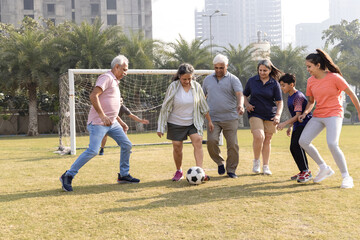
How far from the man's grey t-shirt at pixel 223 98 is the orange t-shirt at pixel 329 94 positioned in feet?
4.49

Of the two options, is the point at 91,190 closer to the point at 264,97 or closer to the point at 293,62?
the point at 264,97

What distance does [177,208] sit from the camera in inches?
201

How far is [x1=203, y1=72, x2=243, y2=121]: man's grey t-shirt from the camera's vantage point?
286 inches

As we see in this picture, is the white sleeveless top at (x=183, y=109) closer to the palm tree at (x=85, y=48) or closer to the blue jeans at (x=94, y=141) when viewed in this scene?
the blue jeans at (x=94, y=141)

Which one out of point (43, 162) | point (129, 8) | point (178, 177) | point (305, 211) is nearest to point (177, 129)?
point (178, 177)

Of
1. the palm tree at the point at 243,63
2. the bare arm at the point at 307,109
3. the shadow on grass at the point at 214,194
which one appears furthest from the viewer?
the palm tree at the point at 243,63

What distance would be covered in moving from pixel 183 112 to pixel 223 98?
30.9 inches

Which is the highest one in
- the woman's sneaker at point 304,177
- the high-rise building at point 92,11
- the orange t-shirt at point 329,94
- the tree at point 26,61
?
the high-rise building at point 92,11

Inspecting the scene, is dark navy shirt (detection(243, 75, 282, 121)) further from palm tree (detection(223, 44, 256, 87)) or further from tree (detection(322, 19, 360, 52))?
tree (detection(322, 19, 360, 52))

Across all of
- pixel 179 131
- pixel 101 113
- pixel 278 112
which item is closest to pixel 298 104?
pixel 278 112

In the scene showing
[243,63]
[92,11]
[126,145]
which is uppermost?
[92,11]

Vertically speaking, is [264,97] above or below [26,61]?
below

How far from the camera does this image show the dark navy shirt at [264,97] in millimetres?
7379

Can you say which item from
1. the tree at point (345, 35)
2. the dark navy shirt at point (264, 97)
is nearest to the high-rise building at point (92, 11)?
the tree at point (345, 35)
